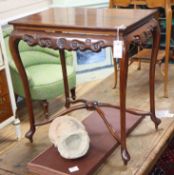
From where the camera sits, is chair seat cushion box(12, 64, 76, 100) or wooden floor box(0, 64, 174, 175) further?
chair seat cushion box(12, 64, 76, 100)

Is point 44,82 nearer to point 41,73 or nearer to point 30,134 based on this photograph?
point 41,73

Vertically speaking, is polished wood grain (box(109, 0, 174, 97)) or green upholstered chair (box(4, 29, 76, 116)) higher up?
polished wood grain (box(109, 0, 174, 97))

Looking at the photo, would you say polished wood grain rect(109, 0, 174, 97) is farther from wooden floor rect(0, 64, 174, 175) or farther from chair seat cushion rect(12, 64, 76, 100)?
chair seat cushion rect(12, 64, 76, 100)

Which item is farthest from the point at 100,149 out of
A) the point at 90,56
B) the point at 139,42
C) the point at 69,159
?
the point at 90,56

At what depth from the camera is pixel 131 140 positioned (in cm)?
166

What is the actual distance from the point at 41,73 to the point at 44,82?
0.47ft

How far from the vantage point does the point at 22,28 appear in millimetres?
1444

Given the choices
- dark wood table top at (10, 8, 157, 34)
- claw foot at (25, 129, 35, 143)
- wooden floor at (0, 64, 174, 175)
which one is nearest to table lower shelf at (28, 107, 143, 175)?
wooden floor at (0, 64, 174, 175)

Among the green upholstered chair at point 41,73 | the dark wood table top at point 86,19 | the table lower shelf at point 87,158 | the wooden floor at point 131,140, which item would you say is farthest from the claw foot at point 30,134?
the green upholstered chair at point 41,73

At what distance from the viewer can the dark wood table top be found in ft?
4.36

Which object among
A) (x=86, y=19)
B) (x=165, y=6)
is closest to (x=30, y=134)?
(x=86, y=19)

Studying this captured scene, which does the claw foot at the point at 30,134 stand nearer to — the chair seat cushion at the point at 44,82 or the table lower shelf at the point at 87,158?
the table lower shelf at the point at 87,158

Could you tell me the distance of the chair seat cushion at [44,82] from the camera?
2.37m

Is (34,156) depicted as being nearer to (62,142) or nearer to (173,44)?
(62,142)
